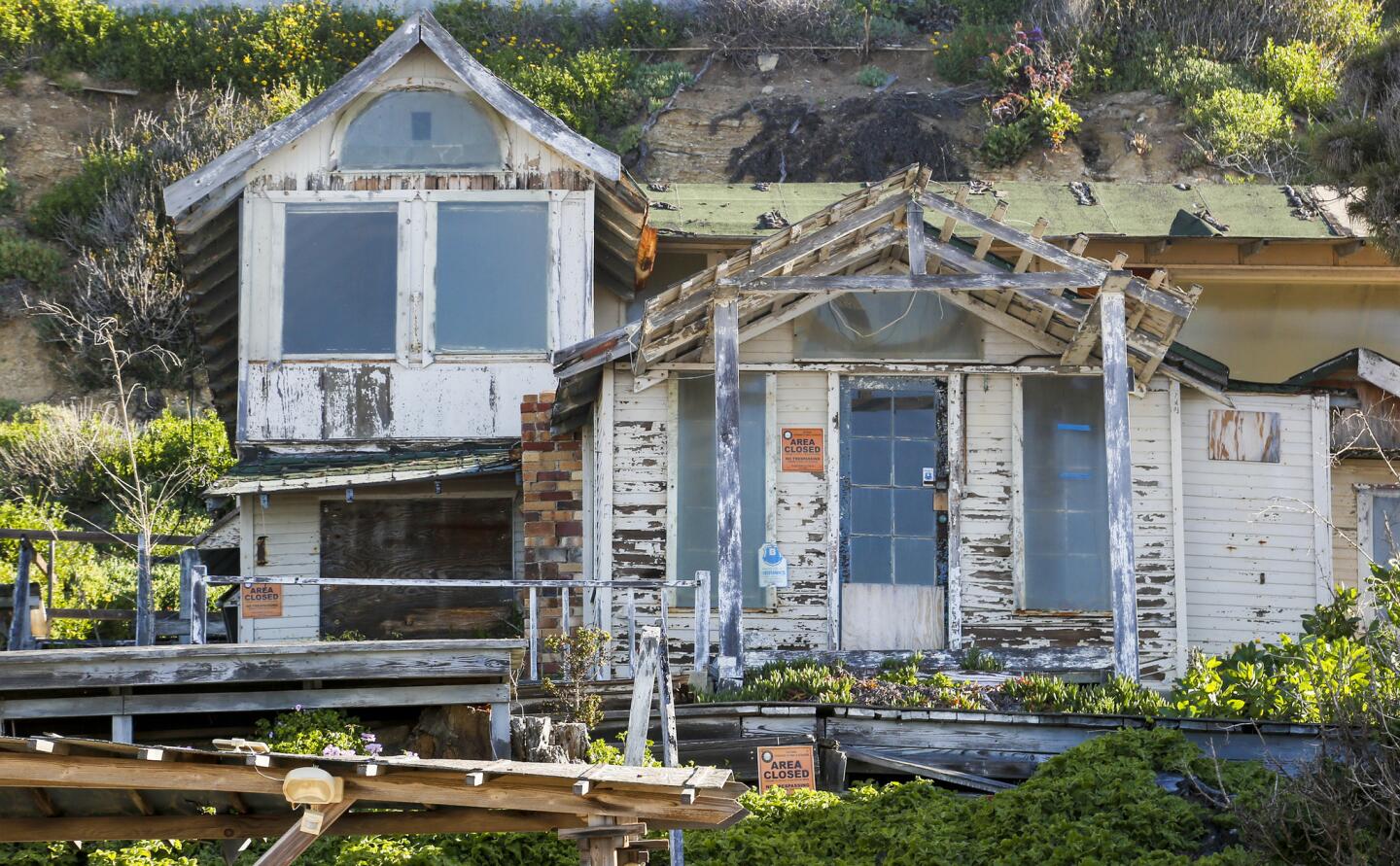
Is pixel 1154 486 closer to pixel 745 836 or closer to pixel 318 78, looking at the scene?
pixel 745 836

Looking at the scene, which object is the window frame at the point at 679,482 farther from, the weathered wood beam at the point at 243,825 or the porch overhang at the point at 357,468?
the weathered wood beam at the point at 243,825

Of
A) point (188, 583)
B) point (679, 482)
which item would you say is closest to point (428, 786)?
point (188, 583)

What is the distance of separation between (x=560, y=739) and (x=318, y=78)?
23.2 metres

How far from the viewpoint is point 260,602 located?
1488 cm

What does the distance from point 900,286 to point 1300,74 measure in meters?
21.0

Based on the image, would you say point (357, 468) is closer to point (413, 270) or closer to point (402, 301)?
point (402, 301)

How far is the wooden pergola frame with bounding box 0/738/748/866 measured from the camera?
6969 mm

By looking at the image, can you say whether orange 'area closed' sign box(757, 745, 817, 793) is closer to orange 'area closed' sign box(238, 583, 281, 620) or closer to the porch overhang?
the porch overhang

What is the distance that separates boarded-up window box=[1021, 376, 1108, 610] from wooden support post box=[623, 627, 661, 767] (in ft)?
16.3

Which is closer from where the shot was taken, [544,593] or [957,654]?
[957,654]

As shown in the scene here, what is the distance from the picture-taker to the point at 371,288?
50.3 feet

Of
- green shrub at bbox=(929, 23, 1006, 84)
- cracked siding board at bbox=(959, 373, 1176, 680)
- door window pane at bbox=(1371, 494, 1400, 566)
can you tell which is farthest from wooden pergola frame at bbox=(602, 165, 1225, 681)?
green shrub at bbox=(929, 23, 1006, 84)

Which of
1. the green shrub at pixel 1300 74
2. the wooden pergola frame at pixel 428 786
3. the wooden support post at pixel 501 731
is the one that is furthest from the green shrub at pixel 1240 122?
the wooden pergola frame at pixel 428 786

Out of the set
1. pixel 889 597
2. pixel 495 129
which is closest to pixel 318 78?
pixel 495 129
